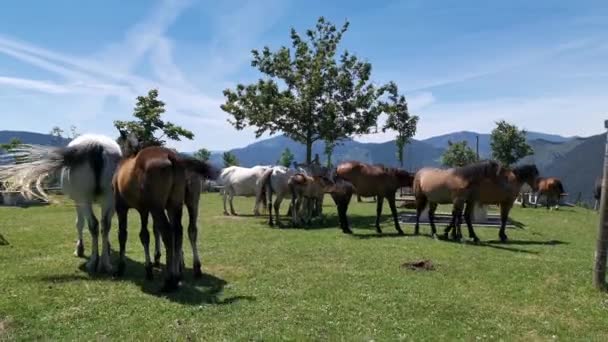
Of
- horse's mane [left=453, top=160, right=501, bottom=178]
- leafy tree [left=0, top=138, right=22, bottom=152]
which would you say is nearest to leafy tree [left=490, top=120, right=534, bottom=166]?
horse's mane [left=453, top=160, right=501, bottom=178]

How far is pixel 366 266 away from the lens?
9609 mm

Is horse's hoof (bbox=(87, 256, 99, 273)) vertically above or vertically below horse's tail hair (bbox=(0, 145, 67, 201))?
below

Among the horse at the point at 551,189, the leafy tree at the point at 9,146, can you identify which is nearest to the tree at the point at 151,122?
the leafy tree at the point at 9,146

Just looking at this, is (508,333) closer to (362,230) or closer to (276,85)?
(362,230)

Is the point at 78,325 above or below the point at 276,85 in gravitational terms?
below

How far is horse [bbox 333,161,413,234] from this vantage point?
15445mm

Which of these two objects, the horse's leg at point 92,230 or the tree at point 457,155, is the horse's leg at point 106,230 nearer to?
the horse's leg at point 92,230

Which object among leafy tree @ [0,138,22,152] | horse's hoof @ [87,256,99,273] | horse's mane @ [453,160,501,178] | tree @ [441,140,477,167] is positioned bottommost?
horse's hoof @ [87,256,99,273]

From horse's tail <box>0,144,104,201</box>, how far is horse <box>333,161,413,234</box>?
8.37 metres

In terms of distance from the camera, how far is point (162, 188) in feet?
23.5

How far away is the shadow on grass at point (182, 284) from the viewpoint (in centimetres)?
704

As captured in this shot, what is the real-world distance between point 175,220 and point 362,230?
9.28m

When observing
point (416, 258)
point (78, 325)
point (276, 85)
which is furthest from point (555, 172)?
point (78, 325)

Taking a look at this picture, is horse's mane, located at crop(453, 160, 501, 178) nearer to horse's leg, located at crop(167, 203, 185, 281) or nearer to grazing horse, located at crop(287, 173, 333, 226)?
grazing horse, located at crop(287, 173, 333, 226)
